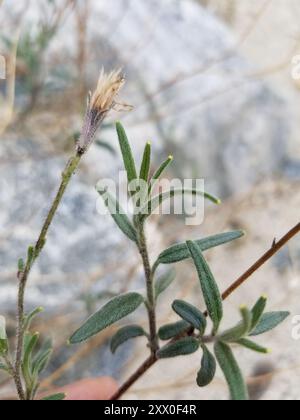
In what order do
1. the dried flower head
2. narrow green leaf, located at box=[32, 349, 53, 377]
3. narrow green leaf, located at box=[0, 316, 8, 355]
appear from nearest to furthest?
the dried flower head, narrow green leaf, located at box=[0, 316, 8, 355], narrow green leaf, located at box=[32, 349, 53, 377]

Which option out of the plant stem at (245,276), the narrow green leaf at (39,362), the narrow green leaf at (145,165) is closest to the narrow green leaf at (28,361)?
the narrow green leaf at (39,362)

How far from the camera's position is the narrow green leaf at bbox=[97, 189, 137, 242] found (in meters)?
0.71

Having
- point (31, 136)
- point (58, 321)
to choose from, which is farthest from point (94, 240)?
point (31, 136)

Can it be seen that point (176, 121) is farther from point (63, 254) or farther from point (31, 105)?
point (63, 254)

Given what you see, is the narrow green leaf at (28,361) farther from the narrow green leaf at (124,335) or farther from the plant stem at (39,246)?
the narrow green leaf at (124,335)

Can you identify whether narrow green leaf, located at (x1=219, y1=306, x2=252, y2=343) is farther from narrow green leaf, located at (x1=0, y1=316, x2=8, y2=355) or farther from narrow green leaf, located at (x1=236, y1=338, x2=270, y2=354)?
narrow green leaf, located at (x1=0, y1=316, x2=8, y2=355)

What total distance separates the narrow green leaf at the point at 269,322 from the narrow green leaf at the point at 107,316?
0.48 ft

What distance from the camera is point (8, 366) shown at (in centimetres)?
66

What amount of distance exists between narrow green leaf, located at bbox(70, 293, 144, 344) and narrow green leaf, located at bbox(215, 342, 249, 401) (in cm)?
12

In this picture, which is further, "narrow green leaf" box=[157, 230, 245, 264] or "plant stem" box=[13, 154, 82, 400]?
"narrow green leaf" box=[157, 230, 245, 264]

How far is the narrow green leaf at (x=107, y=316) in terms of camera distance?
67 centimetres

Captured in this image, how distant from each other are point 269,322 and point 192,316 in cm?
9

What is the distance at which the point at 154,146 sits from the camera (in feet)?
7.25

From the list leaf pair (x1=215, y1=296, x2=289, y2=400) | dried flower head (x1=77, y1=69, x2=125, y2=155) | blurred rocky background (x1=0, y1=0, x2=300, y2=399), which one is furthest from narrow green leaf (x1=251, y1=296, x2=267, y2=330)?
blurred rocky background (x1=0, y1=0, x2=300, y2=399)
